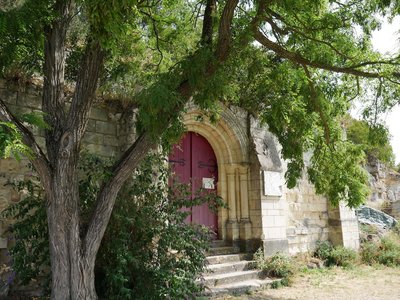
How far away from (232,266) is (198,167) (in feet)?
6.40

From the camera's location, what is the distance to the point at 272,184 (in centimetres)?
755

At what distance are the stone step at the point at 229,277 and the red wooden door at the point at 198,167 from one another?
1121 millimetres

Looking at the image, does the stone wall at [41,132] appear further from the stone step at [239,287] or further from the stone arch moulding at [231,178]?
the stone step at [239,287]

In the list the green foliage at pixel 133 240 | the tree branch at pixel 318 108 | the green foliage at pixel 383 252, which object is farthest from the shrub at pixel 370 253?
the green foliage at pixel 133 240

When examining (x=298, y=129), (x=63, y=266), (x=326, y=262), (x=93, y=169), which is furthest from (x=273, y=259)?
(x=63, y=266)

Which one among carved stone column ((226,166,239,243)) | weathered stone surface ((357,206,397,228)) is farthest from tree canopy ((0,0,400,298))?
weathered stone surface ((357,206,397,228))

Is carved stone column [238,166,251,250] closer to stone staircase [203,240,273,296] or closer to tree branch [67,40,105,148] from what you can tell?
stone staircase [203,240,273,296]

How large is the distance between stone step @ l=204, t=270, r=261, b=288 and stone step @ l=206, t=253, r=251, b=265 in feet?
1.01

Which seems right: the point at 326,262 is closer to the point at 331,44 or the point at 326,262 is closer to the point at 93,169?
the point at 331,44

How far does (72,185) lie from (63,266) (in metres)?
0.76

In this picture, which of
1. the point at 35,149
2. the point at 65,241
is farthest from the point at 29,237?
the point at 35,149

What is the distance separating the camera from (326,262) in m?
8.32

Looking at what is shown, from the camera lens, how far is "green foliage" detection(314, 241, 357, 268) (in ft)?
27.1

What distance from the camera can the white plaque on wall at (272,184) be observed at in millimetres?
7430
